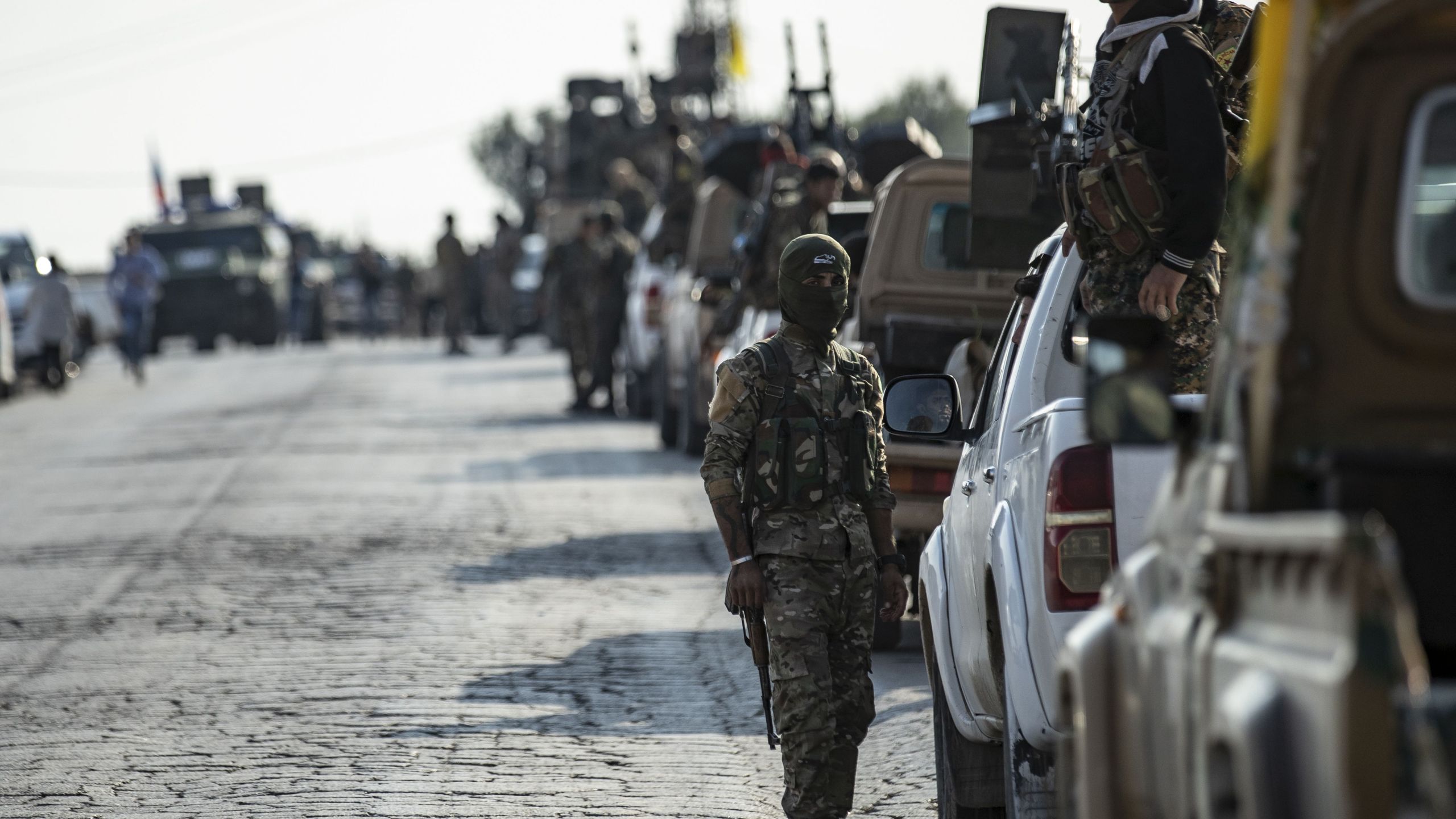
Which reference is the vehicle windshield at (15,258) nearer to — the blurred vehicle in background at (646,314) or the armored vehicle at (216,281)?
the armored vehicle at (216,281)

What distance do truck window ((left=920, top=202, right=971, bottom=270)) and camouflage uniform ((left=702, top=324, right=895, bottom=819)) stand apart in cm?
431

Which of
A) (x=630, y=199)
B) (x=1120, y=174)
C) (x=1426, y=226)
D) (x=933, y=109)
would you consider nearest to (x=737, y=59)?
(x=630, y=199)

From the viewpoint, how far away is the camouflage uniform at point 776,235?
12.2 m

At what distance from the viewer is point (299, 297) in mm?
43094

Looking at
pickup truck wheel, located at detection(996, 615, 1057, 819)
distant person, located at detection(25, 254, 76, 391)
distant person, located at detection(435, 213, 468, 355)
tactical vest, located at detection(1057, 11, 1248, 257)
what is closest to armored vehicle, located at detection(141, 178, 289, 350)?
distant person, located at detection(435, 213, 468, 355)

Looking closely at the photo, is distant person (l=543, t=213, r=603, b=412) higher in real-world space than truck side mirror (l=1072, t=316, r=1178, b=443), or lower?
lower

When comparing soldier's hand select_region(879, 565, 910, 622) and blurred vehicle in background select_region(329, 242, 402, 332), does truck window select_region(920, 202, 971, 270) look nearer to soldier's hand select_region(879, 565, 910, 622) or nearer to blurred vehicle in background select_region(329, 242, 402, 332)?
soldier's hand select_region(879, 565, 910, 622)

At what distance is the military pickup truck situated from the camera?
9.04 feet

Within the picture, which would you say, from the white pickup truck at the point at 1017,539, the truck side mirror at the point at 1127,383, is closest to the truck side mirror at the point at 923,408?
the white pickup truck at the point at 1017,539

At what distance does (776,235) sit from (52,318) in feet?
58.3

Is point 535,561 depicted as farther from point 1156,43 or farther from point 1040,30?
point 1156,43

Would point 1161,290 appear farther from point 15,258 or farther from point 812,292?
point 15,258

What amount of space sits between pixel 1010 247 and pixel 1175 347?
3.35 meters

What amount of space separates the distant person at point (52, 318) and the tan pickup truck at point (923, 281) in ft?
64.6
